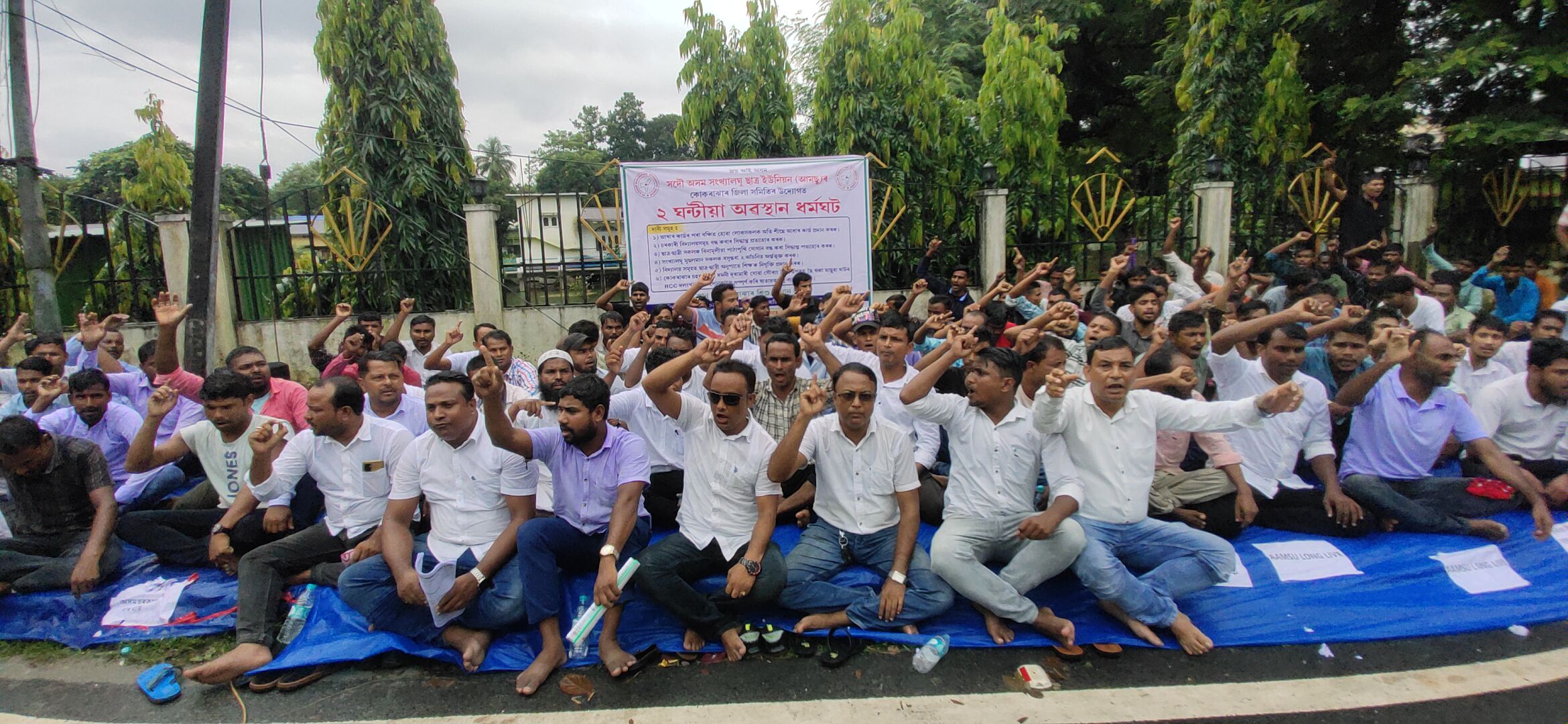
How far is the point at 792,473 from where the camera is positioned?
12.4 ft

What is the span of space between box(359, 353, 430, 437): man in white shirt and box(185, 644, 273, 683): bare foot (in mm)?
1258

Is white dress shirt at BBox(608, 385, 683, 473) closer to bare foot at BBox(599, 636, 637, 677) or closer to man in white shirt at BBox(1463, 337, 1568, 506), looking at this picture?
bare foot at BBox(599, 636, 637, 677)

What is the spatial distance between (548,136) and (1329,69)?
172ft

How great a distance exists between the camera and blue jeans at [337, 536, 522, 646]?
3.71 meters

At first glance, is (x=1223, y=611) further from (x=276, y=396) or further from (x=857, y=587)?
(x=276, y=396)

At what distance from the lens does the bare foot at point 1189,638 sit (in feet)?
11.8

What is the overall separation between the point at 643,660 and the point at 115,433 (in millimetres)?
3604

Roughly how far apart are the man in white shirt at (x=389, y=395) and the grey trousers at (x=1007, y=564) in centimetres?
291

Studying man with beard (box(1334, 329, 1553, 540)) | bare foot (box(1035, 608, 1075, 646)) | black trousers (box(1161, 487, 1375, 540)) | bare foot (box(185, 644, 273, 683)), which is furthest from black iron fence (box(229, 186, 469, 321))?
man with beard (box(1334, 329, 1553, 540))

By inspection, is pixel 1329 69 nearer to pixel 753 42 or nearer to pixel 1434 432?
pixel 753 42

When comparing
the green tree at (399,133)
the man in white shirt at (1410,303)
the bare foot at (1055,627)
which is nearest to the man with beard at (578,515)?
the bare foot at (1055,627)

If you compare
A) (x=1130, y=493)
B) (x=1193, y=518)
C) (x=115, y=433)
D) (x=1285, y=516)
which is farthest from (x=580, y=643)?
(x=1285, y=516)

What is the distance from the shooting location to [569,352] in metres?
5.16

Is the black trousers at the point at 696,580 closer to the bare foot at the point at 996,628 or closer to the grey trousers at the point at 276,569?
the bare foot at the point at 996,628
